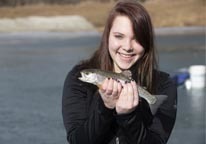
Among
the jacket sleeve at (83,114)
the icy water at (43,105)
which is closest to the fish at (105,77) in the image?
the jacket sleeve at (83,114)

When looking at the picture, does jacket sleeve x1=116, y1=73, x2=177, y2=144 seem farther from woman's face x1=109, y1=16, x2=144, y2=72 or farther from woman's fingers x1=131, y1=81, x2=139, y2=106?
woman's face x1=109, y1=16, x2=144, y2=72

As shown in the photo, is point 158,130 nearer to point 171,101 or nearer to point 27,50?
point 171,101

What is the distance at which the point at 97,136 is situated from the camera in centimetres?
232

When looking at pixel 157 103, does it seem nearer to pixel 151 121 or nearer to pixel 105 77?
pixel 151 121

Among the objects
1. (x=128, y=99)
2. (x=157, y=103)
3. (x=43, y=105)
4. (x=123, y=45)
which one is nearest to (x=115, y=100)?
(x=128, y=99)

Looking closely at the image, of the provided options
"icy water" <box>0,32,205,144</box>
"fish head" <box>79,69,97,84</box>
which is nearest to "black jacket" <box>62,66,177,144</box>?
"fish head" <box>79,69,97,84</box>

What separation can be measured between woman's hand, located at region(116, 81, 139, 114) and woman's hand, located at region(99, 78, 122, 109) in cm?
2

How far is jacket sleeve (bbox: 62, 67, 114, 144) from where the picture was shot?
228cm

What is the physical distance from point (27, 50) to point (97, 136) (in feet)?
60.4

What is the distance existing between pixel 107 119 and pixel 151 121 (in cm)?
26

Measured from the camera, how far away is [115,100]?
2.19 m

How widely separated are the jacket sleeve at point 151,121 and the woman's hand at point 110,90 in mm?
95

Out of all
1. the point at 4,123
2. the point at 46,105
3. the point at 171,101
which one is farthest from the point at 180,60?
the point at 171,101

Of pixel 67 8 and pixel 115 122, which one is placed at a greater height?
pixel 115 122
